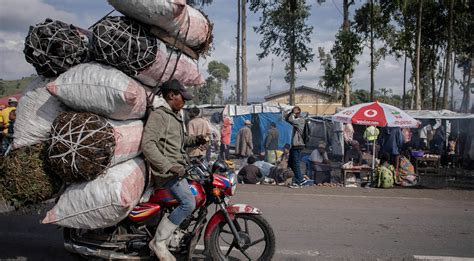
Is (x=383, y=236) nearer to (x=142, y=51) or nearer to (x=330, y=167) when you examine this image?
(x=142, y=51)

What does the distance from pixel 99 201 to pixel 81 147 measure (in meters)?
0.48

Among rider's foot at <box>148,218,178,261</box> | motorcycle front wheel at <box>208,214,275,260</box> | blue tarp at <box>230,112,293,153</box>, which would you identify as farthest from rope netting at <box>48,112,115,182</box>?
blue tarp at <box>230,112,293,153</box>

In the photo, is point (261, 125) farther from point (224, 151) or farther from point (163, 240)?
point (163, 240)

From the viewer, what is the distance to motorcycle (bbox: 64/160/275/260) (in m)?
3.97

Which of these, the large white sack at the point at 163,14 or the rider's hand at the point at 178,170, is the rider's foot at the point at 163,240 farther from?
the large white sack at the point at 163,14

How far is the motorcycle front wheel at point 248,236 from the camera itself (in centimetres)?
403

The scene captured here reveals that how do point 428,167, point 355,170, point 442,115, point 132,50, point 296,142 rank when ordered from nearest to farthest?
1. point 132,50
2. point 296,142
3. point 355,170
4. point 428,167
5. point 442,115

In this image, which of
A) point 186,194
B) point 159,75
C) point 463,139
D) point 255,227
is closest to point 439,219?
point 255,227

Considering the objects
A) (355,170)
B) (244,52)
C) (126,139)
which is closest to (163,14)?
(126,139)

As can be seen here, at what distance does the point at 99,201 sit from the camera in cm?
355

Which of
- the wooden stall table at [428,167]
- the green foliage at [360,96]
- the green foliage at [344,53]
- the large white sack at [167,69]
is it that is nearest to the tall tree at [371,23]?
the green foliage at [344,53]

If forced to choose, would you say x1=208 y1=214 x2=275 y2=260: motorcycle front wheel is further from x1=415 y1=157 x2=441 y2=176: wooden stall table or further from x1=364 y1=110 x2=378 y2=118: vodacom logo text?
x1=415 y1=157 x2=441 y2=176: wooden stall table

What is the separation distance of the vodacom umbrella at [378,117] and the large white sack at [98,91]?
7.68 m

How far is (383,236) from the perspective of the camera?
5.64 m
